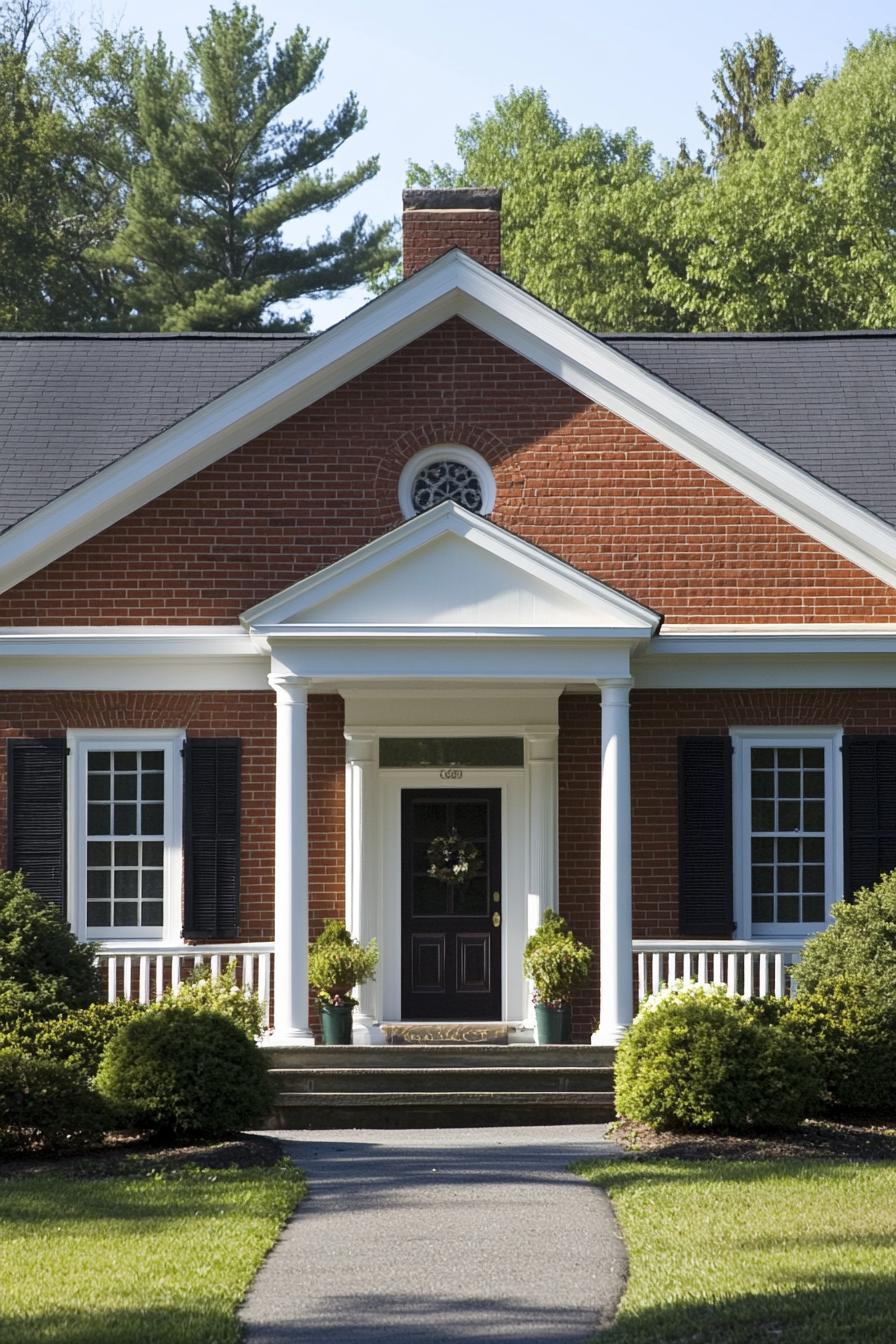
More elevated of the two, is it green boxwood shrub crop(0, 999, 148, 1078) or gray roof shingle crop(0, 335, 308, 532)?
gray roof shingle crop(0, 335, 308, 532)

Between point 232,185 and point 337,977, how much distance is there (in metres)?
33.6

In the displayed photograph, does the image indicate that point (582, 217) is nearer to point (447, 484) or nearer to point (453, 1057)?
point (447, 484)

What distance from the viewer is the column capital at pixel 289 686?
15344 mm

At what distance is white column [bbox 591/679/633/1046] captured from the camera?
1527 centimetres

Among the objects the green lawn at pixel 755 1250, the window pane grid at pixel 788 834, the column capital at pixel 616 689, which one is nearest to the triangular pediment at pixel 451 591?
the column capital at pixel 616 689

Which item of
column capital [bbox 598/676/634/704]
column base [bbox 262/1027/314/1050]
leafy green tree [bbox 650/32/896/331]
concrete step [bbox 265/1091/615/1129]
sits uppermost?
leafy green tree [bbox 650/32/896/331]

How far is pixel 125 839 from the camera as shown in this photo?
16.5 meters

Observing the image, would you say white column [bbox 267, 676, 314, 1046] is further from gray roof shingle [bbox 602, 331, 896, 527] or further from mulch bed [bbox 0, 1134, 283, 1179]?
gray roof shingle [bbox 602, 331, 896, 527]

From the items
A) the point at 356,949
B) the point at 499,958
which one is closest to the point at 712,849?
the point at 499,958

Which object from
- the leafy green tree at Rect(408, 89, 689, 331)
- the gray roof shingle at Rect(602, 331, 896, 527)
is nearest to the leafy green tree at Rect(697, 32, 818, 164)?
the leafy green tree at Rect(408, 89, 689, 331)

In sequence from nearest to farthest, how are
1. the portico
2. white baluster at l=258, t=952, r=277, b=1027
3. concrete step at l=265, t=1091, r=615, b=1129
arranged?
1. concrete step at l=265, t=1091, r=615, b=1129
2. the portico
3. white baluster at l=258, t=952, r=277, b=1027

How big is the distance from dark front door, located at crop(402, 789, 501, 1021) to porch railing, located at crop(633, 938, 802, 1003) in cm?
146

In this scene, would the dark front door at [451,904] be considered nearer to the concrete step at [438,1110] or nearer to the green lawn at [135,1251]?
the concrete step at [438,1110]

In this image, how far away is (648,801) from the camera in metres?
16.6
